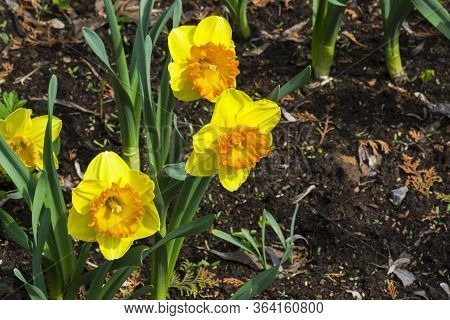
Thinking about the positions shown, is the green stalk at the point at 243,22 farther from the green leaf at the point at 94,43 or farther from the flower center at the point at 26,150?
the flower center at the point at 26,150

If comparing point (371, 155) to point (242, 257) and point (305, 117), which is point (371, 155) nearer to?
point (305, 117)

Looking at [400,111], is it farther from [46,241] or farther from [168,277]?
[46,241]

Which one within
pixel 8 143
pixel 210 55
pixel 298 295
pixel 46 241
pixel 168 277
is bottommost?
pixel 298 295

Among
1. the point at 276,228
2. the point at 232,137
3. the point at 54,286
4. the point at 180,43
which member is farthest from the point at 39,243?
the point at 276,228

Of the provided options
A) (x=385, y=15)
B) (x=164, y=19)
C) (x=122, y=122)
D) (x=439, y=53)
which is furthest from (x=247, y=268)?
(x=439, y=53)

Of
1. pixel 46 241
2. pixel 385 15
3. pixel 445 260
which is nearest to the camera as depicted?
pixel 46 241

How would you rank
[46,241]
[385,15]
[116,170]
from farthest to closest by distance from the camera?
[385,15] → [46,241] → [116,170]
